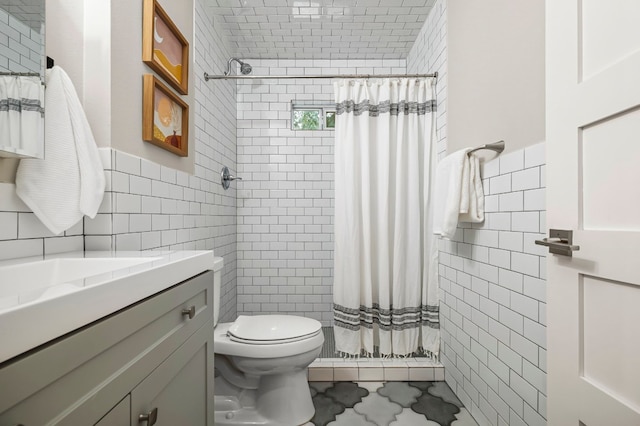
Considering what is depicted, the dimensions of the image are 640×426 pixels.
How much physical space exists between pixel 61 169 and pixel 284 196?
1.89 meters

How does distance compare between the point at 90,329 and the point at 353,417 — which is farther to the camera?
the point at 353,417

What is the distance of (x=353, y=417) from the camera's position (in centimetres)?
161

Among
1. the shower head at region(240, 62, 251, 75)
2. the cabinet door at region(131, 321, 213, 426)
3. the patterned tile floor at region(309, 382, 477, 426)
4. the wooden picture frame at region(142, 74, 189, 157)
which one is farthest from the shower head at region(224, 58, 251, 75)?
the patterned tile floor at region(309, 382, 477, 426)

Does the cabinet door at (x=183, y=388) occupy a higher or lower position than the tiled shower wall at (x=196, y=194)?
lower

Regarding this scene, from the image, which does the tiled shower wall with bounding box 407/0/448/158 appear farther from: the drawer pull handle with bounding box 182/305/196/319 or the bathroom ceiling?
the drawer pull handle with bounding box 182/305/196/319

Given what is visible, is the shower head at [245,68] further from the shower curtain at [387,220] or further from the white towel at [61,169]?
the white towel at [61,169]

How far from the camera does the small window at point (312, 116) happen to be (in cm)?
280

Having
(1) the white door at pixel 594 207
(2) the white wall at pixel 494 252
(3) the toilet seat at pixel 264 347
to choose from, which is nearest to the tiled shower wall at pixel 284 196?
(2) the white wall at pixel 494 252

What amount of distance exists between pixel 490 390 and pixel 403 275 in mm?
806

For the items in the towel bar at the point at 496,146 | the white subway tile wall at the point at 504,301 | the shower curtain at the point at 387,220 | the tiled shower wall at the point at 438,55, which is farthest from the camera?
the shower curtain at the point at 387,220

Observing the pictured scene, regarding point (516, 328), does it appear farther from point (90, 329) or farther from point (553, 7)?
point (90, 329)

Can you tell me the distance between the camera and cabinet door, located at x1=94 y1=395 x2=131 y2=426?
1.71 ft

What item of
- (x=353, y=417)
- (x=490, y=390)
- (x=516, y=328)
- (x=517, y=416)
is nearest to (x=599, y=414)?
(x=516, y=328)

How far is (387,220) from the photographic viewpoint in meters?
2.10
